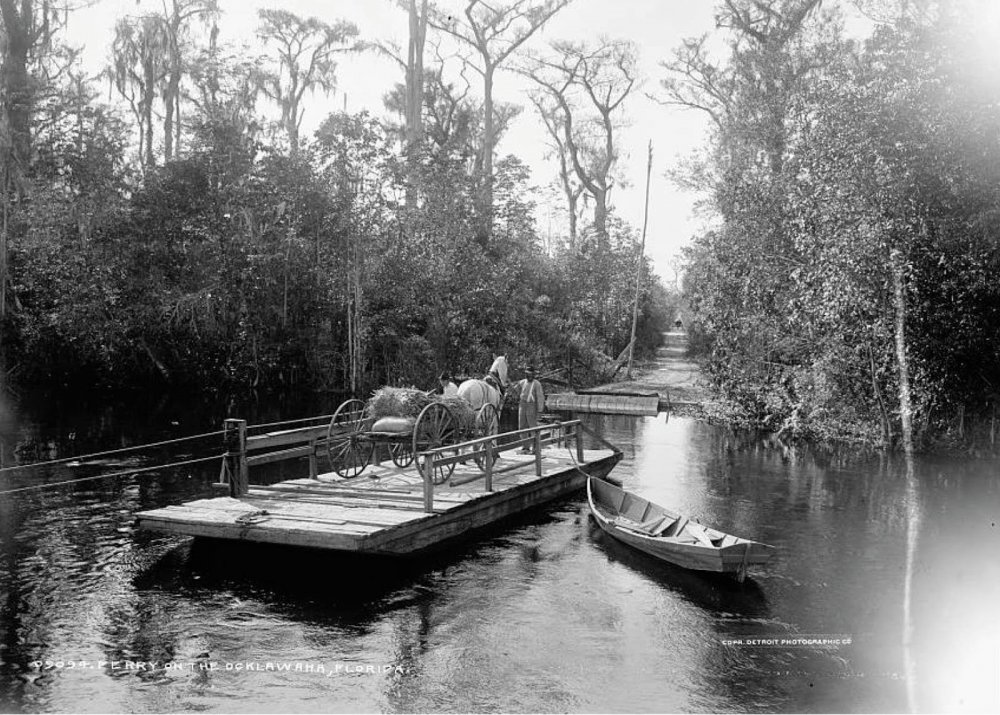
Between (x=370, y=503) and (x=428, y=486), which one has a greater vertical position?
(x=428, y=486)

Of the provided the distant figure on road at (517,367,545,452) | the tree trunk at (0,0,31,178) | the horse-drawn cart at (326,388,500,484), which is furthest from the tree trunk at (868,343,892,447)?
the tree trunk at (0,0,31,178)

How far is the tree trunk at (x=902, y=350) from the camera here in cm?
1955

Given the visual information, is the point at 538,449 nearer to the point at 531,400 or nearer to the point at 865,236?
the point at 531,400

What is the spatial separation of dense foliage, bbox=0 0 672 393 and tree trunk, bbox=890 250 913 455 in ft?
49.2

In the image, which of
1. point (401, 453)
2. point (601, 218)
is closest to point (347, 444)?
point (401, 453)

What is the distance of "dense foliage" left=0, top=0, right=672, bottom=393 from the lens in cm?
3084

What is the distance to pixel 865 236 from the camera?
64.7 ft

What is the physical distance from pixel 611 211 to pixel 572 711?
46130 mm

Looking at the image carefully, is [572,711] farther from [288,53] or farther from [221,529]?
[288,53]

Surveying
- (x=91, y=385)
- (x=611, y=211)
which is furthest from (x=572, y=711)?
(x=611, y=211)

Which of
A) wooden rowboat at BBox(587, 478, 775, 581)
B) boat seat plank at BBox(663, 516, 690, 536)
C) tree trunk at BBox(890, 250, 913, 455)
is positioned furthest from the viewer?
tree trunk at BBox(890, 250, 913, 455)

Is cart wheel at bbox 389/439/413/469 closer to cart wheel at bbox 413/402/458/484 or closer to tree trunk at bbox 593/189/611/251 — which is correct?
cart wheel at bbox 413/402/458/484

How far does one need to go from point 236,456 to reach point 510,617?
4.77 m

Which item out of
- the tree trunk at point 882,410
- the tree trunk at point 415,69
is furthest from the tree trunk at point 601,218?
the tree trunk at point 882,410
